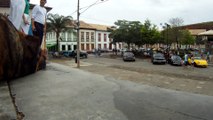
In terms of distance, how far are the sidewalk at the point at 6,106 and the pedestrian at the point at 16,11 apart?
2.50m

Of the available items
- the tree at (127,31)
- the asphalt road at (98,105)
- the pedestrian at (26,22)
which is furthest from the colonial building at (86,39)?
the asphalt road at (98,105)

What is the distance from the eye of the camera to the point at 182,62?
2939 centimetres

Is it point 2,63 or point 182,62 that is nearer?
point 2,63

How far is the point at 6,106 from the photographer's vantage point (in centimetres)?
422

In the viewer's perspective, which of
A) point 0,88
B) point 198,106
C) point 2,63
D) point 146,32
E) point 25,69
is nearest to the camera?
point 198,106

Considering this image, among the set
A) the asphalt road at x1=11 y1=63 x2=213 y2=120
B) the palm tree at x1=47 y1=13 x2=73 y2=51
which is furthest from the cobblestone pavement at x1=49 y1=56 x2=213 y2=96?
the palm tree at x1=47 y1=13 x2=73 y2=51

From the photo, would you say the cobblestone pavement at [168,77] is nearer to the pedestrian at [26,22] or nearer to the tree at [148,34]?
the pedestrian at [26,22]

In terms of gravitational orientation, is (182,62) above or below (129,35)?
below

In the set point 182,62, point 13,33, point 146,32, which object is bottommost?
point 182,62

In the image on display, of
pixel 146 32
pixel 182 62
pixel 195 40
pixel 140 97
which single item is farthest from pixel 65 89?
pixel 195 40

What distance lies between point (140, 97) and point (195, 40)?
250 ft

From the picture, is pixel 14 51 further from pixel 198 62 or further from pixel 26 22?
pixel 198 62

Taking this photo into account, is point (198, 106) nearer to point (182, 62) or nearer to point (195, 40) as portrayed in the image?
point (182, 62)

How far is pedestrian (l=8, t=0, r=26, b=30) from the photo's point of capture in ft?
23.3
